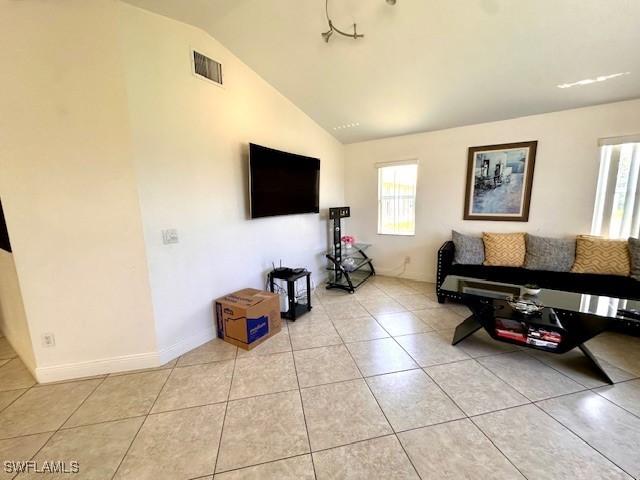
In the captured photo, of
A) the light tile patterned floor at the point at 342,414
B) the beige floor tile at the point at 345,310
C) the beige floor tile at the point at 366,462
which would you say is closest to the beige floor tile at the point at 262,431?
the light tile patterned floor at the point at 342,414

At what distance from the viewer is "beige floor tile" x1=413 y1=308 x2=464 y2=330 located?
269 cm

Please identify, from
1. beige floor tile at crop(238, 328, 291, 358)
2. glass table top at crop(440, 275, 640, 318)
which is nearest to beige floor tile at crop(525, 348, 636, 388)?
glass table top at crop(440, 275, 640, 318)

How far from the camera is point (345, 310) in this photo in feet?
10.2

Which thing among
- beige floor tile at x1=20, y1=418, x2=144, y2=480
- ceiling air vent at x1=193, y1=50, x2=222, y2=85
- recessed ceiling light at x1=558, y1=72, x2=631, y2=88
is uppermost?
ceiling air vent at x1=193, y1=50, x2=222, y2=85

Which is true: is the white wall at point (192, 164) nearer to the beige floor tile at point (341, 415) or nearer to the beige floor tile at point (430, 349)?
the beige floor tile at point (341, 415)

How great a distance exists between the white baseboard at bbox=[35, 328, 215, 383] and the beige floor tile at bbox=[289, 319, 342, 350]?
103 cm

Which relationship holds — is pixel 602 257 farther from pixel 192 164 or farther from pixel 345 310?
pixel 192 164

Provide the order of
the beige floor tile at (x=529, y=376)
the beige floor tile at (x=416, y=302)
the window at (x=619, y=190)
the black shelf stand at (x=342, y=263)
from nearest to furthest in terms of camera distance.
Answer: the beige floor tile at (x=529, y=376), the window at (x=619, y=190), the beige floor tile at (x=416, y=302), the black shelf stand at (x=342, y=263)

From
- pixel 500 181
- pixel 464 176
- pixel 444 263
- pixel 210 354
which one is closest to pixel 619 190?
pixel 500 181

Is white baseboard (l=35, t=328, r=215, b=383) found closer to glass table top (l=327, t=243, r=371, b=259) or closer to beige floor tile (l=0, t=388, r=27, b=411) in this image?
beige floor tile (l=0, t=388, r=27, b=411)

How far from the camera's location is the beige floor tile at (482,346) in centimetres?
219

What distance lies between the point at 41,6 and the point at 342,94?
97.9 inches

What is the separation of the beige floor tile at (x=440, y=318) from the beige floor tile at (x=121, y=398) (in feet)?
8.33

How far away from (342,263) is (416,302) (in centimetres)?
122
